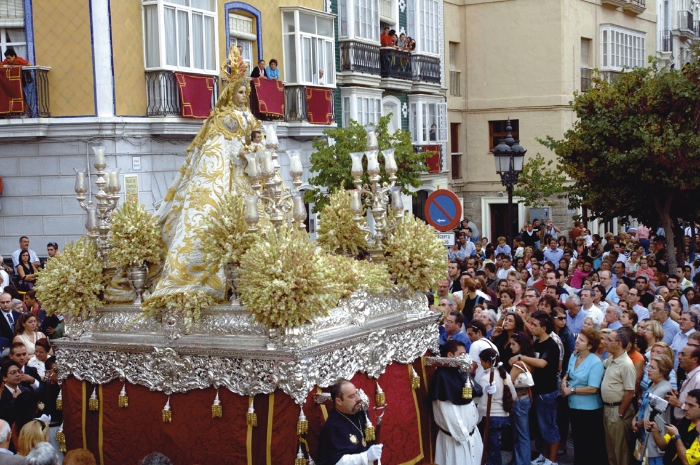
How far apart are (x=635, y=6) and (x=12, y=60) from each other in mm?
23786

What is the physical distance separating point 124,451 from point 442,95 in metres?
23.1

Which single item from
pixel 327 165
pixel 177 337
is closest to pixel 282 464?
pixel 177 337

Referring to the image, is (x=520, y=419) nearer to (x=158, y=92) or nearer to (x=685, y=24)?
(x=158, y=92)

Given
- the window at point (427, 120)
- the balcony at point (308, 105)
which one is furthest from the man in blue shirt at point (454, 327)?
the window at point (427, 120)

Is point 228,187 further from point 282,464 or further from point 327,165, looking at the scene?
point 327,165

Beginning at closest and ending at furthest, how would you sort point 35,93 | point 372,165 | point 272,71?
point 372,165
point 35,93
point 272,71

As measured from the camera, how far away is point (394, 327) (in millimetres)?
8195

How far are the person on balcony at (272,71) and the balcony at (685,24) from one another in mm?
24153

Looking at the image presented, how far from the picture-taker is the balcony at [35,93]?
17.5m

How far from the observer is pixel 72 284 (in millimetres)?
8203

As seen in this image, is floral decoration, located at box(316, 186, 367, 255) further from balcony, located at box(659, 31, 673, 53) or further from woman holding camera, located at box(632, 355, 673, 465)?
balcony, located at box(659, 31, 673, 53)

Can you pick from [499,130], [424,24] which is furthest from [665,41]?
[424,24]

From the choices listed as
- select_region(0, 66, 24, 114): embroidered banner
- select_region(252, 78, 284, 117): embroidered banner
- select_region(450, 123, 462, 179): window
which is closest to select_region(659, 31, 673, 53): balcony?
select_region(450, 123, 462, 179): window

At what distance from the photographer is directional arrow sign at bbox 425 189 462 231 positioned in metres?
13.0
